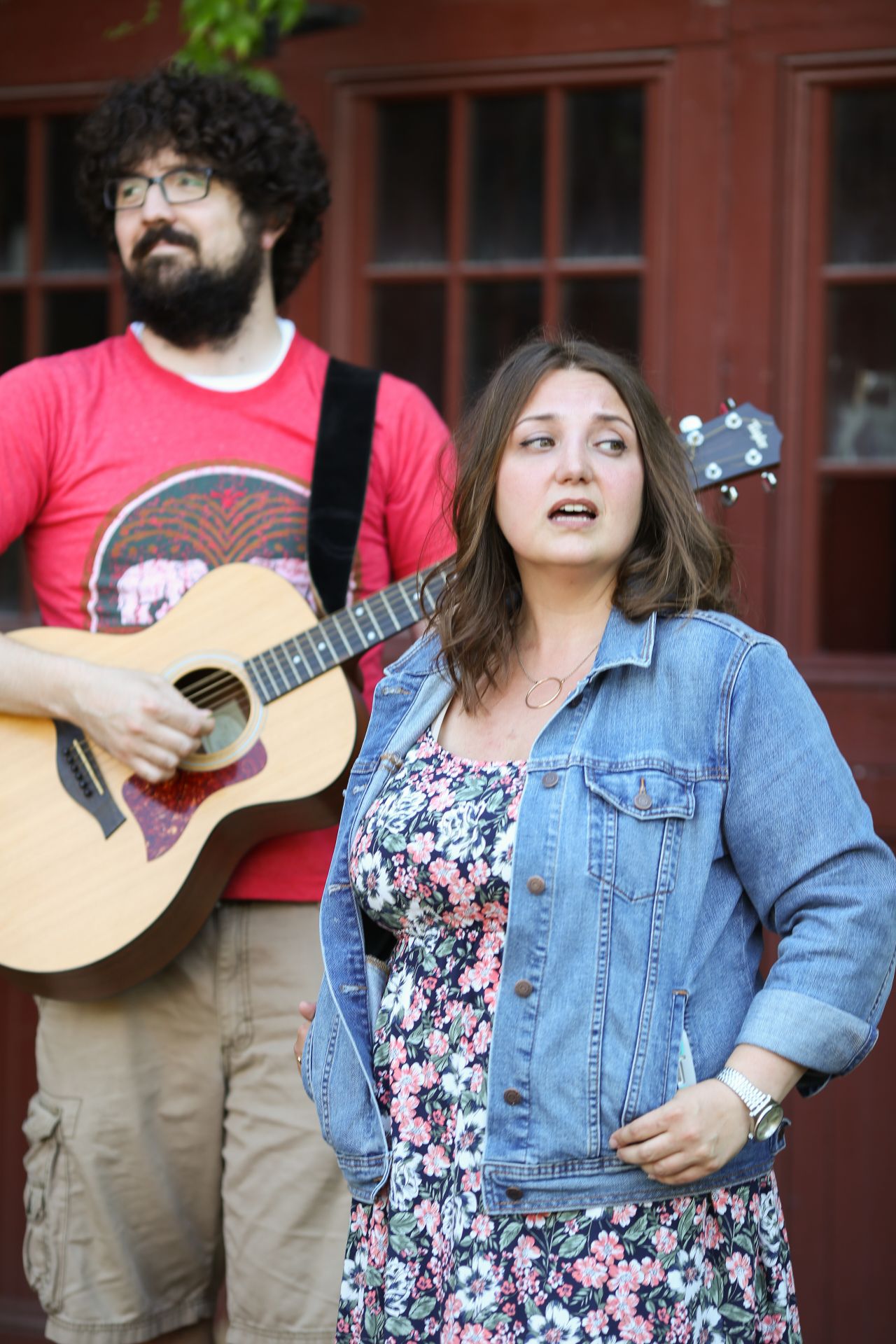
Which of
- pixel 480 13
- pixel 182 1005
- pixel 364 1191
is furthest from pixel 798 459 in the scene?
pixel 364 1191

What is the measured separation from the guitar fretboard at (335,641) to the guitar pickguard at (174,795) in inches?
4.2

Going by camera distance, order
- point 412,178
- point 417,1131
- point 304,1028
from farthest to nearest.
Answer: point 412,178 → point 304,1028 → point 417,1131

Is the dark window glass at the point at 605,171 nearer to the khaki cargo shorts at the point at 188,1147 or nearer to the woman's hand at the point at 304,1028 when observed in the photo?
the khaki cargo shorts at the point at 188,1147

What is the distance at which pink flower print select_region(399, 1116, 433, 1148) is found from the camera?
65.7 inches

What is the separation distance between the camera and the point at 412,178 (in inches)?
125

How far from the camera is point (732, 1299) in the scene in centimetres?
155

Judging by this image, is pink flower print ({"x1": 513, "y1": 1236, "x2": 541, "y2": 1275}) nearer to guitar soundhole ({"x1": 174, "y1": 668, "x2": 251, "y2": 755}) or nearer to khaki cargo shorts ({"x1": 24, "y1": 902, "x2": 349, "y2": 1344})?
khaki cargo shorts ({"x1": 24, "y1": 902, "x2": 349, "y2": 1344})

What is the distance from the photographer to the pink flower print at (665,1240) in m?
1.53

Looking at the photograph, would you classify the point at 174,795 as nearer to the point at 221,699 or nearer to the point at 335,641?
the point at 221,699

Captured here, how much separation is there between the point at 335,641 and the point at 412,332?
1168mm

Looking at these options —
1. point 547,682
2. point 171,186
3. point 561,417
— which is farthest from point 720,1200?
point 171,186

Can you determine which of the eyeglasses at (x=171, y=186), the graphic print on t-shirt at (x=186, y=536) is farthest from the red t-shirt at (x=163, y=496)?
the eyeglasses at (x=171, y=186)

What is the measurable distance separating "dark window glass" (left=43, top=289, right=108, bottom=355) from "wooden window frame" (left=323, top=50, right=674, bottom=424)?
587 millimetres

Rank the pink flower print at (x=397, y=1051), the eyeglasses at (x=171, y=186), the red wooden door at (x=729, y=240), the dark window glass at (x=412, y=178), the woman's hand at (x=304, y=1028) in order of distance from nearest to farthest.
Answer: the pink flower print at (x=397, y=1051) < the woman's hand at (x=304, y=1028) < the eyeglasses at (x=171, y=186) < the red wooden door at (x=729, y=240) < the dark window glass at (x=412, y=178)
